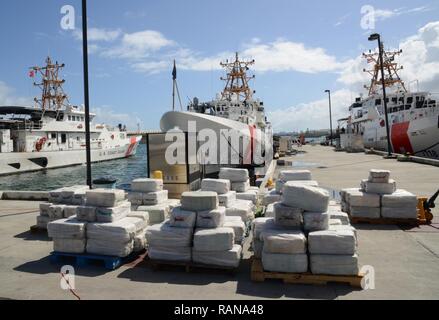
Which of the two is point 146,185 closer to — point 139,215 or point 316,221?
point 139,215

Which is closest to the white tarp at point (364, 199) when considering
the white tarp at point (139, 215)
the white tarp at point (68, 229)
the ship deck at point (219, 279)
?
the ship deck at point (219, 279)

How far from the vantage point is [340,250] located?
4.76 metres

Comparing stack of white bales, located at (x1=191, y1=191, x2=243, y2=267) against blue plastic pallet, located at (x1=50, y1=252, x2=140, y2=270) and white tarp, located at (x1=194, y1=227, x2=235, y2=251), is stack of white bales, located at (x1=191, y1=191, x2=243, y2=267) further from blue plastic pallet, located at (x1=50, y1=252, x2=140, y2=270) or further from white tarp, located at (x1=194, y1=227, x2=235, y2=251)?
blue plastic pallet, located at (x1=50, y1=252, x2=140, y2=270)

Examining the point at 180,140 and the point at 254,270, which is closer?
the point at 254,270

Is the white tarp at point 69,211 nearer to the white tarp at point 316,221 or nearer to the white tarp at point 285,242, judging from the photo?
the white tarp at point 285,242

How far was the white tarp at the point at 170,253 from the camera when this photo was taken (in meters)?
5.36

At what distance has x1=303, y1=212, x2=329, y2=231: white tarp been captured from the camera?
5.10m

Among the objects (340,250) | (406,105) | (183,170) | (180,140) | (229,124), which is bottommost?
(340,250)

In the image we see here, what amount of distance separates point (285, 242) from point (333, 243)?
0.69 metres

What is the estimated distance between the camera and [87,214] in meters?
5.91
